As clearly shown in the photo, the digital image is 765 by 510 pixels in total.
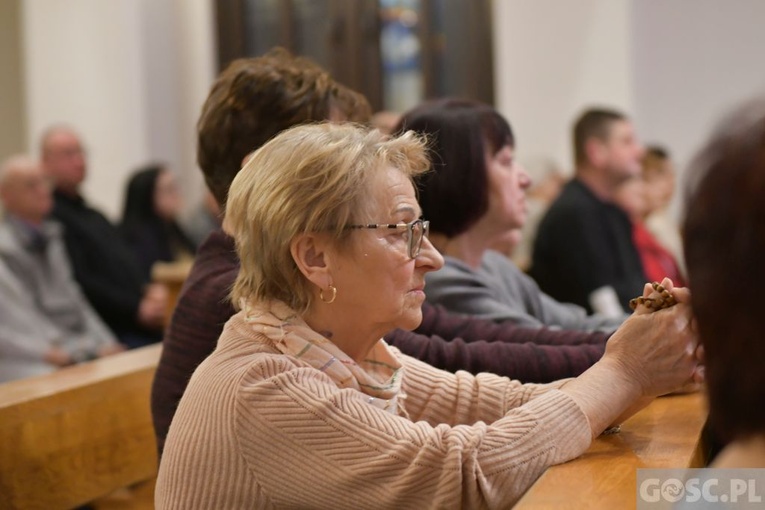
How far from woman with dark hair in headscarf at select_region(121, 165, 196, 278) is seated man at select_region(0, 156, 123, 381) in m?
1.33

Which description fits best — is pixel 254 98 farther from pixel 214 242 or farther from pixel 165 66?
pixel 165 66

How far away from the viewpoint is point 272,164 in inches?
58.0

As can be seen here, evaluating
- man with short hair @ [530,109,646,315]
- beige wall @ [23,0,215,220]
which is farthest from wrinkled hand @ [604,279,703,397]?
beige wall @ [23,0,215,220]

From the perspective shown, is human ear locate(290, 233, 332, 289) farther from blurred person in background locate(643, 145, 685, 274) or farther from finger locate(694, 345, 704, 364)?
blurred person in background locate(643, 145, 685, 274)

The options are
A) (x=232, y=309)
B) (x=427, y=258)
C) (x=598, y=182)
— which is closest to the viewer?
(x=427, y=258)

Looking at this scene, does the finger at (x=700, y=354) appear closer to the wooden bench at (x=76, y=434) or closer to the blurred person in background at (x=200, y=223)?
the wooden bench at (x=76, y=434)

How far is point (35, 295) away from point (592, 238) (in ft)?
7.89

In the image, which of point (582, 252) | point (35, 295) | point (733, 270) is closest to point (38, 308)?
point (35, 295)

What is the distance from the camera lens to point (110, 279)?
17.4 feet

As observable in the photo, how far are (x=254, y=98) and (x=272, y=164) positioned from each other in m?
0.53

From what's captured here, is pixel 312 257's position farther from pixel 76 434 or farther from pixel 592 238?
pixel 592 238

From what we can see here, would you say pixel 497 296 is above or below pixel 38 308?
above

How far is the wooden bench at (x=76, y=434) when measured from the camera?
6.64ft

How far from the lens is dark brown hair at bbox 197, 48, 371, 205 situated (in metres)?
1.96
